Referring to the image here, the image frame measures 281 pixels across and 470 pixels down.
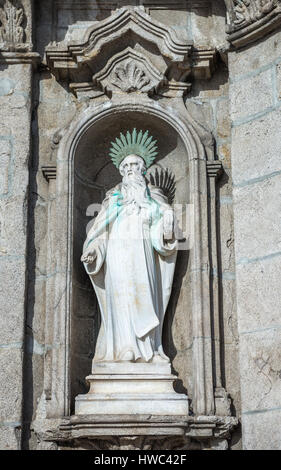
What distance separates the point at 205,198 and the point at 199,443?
204 centimetres

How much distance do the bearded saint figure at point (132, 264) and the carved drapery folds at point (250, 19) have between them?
1.17 metres

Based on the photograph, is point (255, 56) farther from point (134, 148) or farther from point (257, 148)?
point (134, 148)

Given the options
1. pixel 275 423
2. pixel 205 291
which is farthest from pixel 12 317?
pixel 275 423

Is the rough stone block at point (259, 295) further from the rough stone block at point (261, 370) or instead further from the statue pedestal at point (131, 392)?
the statue pedestal at point (131, 392)

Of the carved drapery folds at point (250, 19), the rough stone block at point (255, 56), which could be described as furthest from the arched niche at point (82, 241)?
the carved drapery folds at point (250, 19)

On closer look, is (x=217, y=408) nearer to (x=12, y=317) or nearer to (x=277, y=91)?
(x=12, y=317)

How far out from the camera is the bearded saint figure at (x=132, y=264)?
852cm

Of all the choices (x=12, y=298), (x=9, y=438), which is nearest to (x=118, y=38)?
(x=12, y=298)

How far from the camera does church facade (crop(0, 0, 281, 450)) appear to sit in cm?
823

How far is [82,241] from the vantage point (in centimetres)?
914

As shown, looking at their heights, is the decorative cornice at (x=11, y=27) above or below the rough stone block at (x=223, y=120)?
above

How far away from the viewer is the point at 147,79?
932cm

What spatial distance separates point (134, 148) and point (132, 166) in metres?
0.22

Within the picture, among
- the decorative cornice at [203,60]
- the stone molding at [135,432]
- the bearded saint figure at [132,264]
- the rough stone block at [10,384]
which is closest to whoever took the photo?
the stone molding at [135,432]
